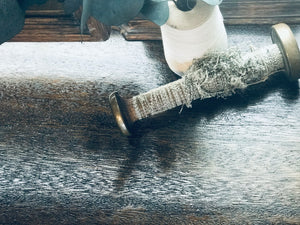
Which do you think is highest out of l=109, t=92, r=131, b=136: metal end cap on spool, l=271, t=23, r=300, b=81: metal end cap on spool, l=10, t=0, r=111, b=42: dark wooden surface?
l=271, t=23, r=300, b=81: metal end cap on spool

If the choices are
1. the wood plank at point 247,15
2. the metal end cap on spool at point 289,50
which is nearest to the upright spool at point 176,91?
the metal end cap on spool at point 289,50

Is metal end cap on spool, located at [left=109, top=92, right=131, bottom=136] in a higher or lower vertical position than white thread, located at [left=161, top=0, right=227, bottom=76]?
lower

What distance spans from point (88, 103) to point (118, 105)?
0.45ft

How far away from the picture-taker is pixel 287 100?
84 centimetres

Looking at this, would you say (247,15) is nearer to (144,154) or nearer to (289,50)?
(289,50)

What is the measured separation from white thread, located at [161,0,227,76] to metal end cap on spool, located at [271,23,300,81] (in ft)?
0.35

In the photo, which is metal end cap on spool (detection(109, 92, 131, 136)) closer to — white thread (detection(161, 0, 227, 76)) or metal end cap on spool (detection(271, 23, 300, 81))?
white thread (detection(161, 0, 227, 76))

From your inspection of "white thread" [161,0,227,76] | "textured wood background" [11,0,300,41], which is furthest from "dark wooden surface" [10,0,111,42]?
"white thread" [161,0,227,76]

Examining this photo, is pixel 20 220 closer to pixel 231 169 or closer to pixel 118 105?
pixel 118 105

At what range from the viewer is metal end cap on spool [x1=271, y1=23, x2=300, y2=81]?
31.8 inches

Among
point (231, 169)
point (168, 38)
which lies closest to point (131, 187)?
point (231, 169)

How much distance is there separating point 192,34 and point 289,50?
18cm

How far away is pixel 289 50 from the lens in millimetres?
810

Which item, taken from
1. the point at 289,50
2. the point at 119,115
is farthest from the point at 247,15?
the point at 119,115
